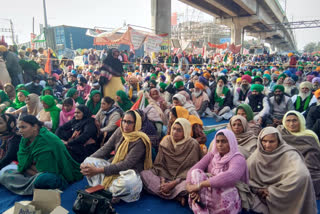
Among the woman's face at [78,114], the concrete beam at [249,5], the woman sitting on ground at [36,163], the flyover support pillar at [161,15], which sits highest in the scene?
the concrete beam at [249,5]

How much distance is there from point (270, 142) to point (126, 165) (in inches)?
60.6

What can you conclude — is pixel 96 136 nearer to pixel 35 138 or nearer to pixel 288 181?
pixel 35 138

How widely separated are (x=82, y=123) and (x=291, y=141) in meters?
2.76

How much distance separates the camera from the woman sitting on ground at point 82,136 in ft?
10.9

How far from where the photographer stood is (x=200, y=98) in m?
6.20

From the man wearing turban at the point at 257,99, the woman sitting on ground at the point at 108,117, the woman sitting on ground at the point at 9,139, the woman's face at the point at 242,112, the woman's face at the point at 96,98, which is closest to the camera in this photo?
the woman sitting on ground at the point at 9,139

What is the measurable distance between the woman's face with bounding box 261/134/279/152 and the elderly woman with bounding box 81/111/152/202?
1.26 m

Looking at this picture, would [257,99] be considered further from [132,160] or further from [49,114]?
[49,114]

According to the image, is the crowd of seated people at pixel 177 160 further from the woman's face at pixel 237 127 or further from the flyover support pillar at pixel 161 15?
the flyover support pillar at pixel 161 15

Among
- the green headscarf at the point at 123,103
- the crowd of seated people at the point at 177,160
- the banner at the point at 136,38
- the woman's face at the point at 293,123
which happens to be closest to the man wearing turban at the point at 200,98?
the green headscarf at the point at 123,103

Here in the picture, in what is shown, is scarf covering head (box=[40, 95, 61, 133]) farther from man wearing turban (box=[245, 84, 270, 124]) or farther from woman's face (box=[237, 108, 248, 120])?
man wearing turban (box=[245, 84, 270, 124])

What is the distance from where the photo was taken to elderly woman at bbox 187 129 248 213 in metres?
2.15

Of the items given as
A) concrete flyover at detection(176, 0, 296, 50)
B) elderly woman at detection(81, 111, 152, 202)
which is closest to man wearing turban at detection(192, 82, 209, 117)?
elderly woman at detection(81, 111, 152, 202)

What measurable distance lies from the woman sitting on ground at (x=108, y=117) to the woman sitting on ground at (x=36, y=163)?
0.86 metres
